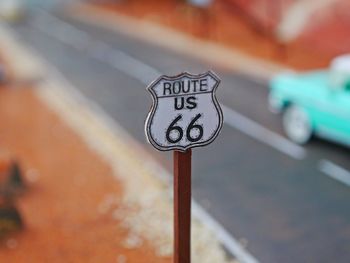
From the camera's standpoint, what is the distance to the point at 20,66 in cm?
1803

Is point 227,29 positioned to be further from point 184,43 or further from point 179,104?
point 179,104

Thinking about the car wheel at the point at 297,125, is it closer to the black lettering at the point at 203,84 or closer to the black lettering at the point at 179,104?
the black lettering at the point at 203,84

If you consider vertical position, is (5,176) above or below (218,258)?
above

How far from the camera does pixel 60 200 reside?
849cm

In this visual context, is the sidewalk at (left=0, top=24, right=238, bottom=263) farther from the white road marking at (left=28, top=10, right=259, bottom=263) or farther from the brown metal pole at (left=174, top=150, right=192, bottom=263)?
the brown metal pole at (left=174, top=150, right=192, bottom=263)

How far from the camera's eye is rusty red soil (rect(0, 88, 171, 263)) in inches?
277

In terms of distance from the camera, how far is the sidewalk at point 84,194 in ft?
23.2

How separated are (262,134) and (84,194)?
3.98 meters

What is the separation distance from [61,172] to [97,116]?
325cm

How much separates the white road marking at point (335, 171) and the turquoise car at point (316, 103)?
0.47 metres

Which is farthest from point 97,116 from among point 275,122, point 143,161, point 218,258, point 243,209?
point 218,258

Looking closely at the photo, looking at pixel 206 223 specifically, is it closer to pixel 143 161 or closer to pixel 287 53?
pixel 143 161

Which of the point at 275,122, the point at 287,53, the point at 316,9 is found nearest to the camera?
the point at 275,122

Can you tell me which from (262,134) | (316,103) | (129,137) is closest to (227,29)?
(262,134)
